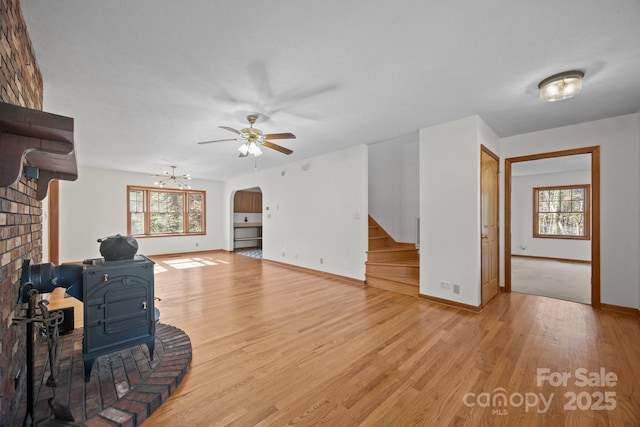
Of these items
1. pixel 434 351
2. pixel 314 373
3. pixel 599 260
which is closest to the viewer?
pixel 314 373

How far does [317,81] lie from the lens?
2518 mm

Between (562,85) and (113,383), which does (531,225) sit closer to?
(562,85)

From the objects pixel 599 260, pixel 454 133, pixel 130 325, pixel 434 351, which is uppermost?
pixel 454 133

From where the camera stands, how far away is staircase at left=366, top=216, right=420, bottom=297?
4.21m

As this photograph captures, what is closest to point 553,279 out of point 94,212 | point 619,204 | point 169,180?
point 619,204

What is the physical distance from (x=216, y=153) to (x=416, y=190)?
4236 mm

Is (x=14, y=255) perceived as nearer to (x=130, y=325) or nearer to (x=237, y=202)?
(x=130, y=325)

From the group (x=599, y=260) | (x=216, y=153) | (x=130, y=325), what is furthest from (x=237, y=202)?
(x=599, y=260)

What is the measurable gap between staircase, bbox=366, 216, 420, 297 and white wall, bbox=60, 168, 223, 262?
21.9 feet

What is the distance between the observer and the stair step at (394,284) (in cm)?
409

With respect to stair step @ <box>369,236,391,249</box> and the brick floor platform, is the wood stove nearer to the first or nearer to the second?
the brick floor platform

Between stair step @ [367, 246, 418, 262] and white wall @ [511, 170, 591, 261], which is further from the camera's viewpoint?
white wall @ [511, 170, 591, 261]

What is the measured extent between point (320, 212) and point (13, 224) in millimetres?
4515

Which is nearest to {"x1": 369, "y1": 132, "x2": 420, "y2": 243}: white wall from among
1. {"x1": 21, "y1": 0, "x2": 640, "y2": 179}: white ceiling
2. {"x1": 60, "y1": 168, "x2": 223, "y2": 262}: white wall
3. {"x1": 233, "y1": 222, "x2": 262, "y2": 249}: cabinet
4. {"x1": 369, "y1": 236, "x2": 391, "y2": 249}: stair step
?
{"x1": 369, "y1": 236, "x2": 391, "y2": 249}: stair step
